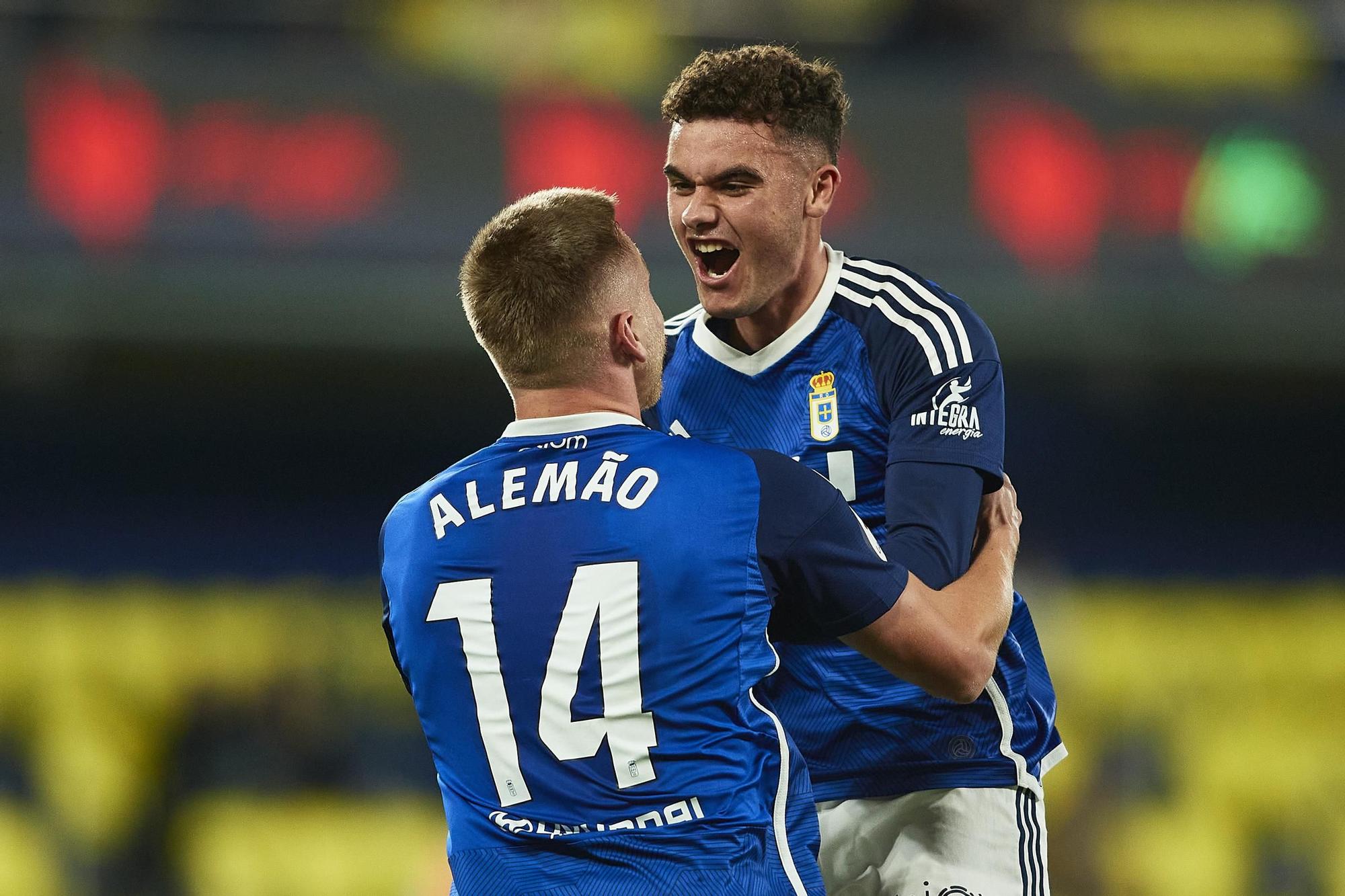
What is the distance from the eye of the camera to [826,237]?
341 inches

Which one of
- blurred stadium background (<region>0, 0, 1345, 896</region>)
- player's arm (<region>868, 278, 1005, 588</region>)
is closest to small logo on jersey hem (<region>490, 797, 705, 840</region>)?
player's arm (<region>868, 278, 1005, 588</region>)

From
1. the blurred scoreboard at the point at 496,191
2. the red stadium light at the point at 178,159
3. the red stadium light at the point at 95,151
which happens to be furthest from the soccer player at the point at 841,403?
the red stadium light at the point at 95,151

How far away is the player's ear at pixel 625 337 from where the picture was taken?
2.53 metres

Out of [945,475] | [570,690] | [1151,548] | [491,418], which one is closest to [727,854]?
[570,690]

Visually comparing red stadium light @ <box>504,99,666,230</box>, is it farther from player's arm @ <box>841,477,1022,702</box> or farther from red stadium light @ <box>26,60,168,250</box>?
player's arm @ <box>841,477,1022,702</box>

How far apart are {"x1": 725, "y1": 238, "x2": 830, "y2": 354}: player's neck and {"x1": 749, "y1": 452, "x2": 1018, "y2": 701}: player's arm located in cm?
70

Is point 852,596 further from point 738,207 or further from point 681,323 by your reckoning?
point 681,323

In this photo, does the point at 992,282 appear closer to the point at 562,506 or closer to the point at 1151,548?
the point at 1151,548

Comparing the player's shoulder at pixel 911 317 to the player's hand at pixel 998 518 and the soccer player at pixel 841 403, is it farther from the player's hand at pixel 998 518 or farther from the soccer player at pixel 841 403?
the player's hand at pixel 998 518

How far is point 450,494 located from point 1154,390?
9.29 metres

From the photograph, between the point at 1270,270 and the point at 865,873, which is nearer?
the point at 865,873

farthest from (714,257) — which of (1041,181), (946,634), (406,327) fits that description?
(406,327)

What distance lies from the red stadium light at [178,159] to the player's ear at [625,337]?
240 inches

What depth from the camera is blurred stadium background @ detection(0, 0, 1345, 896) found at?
8102mm
